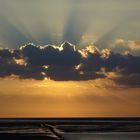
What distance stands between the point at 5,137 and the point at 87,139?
1395 centimetres

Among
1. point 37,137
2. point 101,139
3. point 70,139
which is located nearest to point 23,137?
point 37,137

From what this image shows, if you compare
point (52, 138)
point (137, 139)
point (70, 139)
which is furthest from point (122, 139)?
point (52, 138)

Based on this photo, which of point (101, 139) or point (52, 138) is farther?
point (101, 139)

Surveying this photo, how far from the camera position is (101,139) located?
64.8m

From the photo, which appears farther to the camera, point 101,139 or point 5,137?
point 101,139

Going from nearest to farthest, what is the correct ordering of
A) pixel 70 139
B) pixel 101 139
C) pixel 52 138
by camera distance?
1. pixel 52 138
2. pixel 70 139
3. pixel 101 139

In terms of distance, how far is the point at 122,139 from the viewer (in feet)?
209

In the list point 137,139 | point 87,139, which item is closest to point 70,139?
point 87,139

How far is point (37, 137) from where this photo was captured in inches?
2112

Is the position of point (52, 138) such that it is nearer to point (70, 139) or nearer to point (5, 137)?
point (5, 137)

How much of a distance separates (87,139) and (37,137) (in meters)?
11.9

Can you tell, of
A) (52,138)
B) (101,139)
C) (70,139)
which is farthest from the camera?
(101,139)

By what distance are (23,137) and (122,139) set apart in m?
14.9

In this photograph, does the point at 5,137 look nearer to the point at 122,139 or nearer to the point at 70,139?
the point at 70,139
